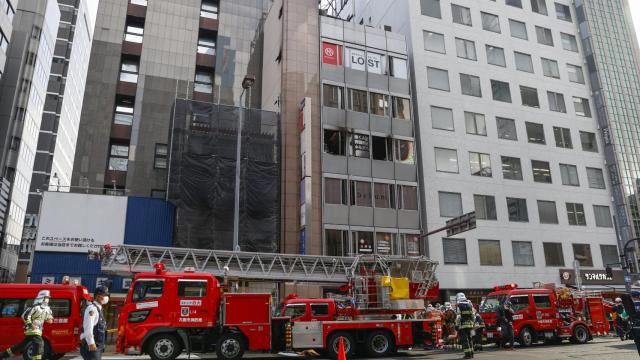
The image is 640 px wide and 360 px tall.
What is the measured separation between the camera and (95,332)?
1060 cm

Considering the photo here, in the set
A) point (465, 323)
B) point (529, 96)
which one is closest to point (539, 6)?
point (529, 96)

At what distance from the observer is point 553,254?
37000 millimetres

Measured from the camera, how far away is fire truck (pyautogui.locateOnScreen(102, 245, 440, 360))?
14.7 m

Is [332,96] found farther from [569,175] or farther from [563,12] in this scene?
[563,12]

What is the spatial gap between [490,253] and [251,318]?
24.5 m

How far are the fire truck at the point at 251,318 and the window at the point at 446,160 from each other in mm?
16836

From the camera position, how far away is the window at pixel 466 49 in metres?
39.6

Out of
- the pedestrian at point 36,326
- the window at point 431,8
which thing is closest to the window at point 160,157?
the window at point 431,8

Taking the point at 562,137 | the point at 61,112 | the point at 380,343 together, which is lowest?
the point at 380,343

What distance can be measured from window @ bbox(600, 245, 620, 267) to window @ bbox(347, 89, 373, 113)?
23.8 metres

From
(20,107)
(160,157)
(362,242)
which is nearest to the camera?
(362,242)

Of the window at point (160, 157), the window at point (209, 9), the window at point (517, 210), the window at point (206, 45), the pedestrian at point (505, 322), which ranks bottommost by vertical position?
the pedestrian at point (505, 322)

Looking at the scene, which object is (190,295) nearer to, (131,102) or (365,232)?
(365,232)

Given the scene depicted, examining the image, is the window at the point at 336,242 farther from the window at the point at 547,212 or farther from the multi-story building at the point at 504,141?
the window at the point at 547,212
